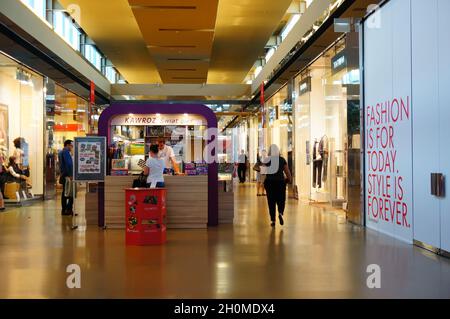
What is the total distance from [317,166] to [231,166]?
360cm

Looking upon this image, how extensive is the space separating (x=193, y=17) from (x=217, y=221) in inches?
177

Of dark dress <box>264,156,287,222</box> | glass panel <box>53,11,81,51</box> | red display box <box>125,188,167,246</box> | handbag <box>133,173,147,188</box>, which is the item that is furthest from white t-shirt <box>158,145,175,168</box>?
glass panel <box>53,11,81,51</box>

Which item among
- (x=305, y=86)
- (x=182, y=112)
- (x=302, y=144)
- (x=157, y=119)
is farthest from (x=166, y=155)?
(x=302, y=144)

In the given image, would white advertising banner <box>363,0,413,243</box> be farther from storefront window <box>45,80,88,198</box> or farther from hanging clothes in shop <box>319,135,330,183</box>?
storefront window <box>45,80,88,198</box>

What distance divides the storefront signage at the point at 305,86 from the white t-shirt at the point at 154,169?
20.6 feet

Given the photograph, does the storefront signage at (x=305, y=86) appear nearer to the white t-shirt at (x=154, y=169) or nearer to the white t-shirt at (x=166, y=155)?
the white t-shirt at (x=166, y=155)

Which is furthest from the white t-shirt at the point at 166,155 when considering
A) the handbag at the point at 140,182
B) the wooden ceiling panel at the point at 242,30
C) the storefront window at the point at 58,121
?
the storefront window at the point at 58,121

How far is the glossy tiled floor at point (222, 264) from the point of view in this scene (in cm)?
483

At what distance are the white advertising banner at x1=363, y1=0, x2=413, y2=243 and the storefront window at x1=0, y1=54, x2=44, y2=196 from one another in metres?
8.99

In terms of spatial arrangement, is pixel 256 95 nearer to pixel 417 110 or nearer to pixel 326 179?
pixel 326 179

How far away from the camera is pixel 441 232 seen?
655cm
